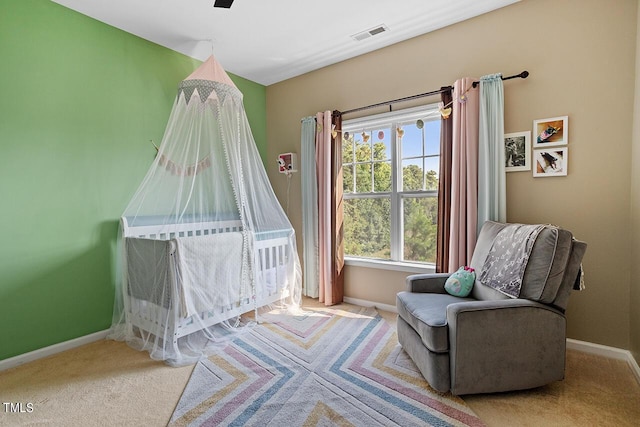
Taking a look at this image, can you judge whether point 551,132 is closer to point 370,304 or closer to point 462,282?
point 462,282

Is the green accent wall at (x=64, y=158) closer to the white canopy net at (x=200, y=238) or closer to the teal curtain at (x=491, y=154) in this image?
the white canopy net at (x=200, y=238)

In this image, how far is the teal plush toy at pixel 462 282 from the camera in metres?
2.33

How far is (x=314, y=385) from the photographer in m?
2.00

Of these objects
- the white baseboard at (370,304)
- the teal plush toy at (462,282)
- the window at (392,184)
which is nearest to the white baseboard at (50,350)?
the white baseboard at (370,304)

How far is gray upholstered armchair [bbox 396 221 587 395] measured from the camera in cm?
180

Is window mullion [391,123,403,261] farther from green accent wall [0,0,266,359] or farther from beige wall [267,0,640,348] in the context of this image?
green accent wall [0,0,266,359]

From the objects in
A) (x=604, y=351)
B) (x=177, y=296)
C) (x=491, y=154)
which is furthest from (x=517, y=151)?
(x=177, y=296)

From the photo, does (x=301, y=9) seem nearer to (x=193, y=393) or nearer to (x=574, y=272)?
(x=574, y=272)

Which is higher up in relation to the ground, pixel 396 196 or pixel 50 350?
pixel 396 196

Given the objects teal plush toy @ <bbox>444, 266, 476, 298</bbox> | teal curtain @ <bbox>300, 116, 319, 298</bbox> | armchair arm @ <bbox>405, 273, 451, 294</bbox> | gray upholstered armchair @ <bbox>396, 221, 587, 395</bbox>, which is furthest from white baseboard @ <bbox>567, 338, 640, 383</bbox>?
teal curtain @ <bbox>300, 116, 319, 298</bbox>

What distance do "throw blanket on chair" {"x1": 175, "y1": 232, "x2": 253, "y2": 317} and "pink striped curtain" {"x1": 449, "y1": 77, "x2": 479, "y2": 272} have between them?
183cm

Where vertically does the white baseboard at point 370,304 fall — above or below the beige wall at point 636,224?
below

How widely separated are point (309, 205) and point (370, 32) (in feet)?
6.08

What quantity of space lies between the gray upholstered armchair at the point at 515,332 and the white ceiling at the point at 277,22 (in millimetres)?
2022
